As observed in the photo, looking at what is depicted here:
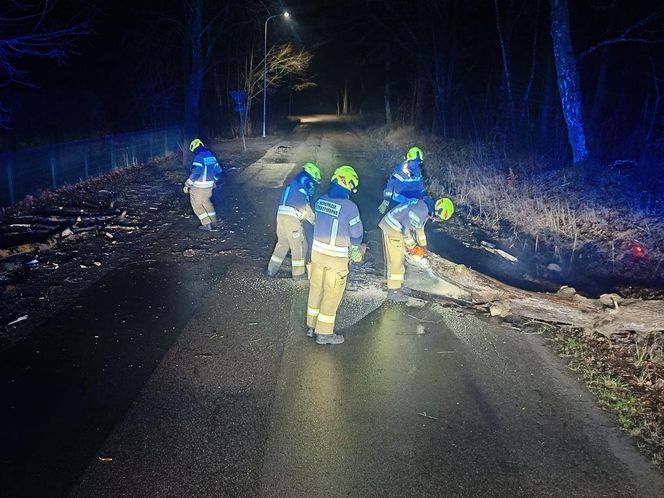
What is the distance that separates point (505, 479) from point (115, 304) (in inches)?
191

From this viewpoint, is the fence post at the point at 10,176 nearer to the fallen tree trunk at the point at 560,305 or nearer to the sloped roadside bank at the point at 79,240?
the sloped roadside bank at the point at 79,240

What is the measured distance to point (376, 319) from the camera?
552 centimetres

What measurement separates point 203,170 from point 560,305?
247 inches

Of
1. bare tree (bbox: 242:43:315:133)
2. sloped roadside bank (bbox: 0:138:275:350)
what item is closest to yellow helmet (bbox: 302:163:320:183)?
sloped roadside bank (bbox: 0:138:275:350)

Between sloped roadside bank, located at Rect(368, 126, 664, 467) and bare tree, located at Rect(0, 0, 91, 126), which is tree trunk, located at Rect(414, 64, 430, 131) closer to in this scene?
sloped roadside bank, located at Rect(368, 126, 664, 467)

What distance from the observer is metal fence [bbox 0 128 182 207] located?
9.91 metres

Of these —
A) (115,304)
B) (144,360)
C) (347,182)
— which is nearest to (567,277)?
(347,182)

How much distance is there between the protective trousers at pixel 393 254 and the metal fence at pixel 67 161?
858 centimetres

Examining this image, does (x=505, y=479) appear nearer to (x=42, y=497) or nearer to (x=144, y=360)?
(x=42, y=497)

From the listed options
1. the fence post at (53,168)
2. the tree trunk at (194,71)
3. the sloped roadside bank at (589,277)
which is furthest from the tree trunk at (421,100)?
the fence post at (53,168)

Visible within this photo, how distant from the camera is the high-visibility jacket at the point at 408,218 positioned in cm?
573

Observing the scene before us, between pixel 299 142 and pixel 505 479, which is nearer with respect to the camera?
pixel 505 479

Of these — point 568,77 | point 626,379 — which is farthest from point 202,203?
point 568,77

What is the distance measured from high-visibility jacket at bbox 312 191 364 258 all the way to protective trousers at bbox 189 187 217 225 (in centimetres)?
452
